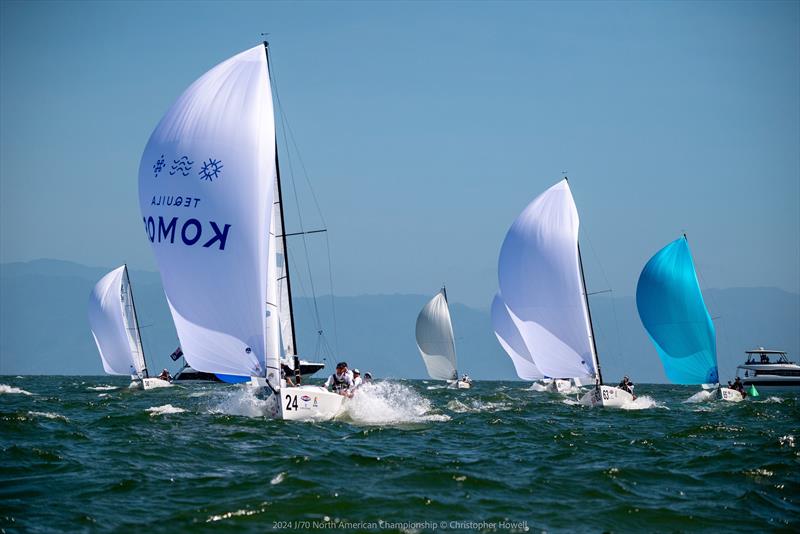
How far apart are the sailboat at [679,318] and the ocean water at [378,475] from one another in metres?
16.1

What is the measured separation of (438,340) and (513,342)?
428 inches

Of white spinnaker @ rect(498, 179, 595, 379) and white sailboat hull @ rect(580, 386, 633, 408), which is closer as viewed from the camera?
white sailboat hull @ rect(580, 386, 633, 408)

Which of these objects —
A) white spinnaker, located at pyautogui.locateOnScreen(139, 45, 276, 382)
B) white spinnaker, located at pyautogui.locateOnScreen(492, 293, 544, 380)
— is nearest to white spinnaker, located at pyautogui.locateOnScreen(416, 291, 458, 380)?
white spinnaker, located at pyautogui.locateOnScreen(492, 293, 544, 380)

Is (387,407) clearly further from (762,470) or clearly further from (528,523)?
(528,523)

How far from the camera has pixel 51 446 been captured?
1644 cm

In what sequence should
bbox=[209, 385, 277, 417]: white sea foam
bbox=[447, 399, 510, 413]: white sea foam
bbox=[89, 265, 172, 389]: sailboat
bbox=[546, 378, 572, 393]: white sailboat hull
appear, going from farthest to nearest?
bbox=[546, 378, 572, 393]: white sailboat hull < bbox=[89, 265, 172, 389]: sailboat < bbox=[447, 399, 510, 413]: white sea foam < bbox=[209, 385, 277, 417]: white sea foam

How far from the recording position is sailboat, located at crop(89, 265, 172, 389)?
50.6 metres

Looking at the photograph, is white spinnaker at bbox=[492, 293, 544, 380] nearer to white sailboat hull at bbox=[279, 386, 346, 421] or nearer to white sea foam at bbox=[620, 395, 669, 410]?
white sea foam at bbox=[620, 395, 669, 410]

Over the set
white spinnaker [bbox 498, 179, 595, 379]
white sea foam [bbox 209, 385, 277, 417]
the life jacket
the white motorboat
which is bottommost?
the white motorboat

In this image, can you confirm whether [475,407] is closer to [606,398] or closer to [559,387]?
[606,398]

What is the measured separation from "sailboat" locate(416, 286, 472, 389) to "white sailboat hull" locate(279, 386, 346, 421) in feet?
152

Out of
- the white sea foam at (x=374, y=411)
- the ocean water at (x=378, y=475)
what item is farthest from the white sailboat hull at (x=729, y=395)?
the white sea foam at (x=374, y=411)

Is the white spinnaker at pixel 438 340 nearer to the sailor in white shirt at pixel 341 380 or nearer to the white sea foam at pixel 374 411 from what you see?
the white sea foam at pixel 374 411

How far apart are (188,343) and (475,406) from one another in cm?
1391
